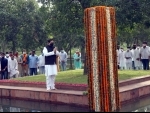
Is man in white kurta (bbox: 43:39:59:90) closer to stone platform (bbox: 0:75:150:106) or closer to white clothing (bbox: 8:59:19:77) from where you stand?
stone platform (bbox: 0:75:150:106)

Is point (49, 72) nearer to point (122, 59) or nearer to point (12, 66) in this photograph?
point (12, 66)

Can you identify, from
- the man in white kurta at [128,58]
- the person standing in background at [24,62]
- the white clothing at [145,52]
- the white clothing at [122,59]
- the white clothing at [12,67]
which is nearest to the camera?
the white clothing at [12,67]

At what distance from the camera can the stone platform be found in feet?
31.7

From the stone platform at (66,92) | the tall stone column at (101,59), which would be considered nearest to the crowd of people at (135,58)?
the stone platform at (66,92)

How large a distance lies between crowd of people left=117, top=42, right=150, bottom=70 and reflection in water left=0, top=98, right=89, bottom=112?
7.66m

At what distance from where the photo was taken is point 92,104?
8.20 m

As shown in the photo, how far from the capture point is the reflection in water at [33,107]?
927cm

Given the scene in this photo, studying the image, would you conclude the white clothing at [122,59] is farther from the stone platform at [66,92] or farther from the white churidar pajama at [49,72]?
the white churidar pajama at [49,72]

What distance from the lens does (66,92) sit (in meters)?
9.96

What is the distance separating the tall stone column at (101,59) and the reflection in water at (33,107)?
1067 mm

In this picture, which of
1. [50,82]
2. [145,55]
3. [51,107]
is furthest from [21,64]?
[51,107]

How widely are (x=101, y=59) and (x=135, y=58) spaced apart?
9.82 m

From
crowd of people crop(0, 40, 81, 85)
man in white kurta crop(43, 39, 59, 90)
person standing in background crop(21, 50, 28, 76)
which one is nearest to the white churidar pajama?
man in white kurta crop(43, 39, 59, 90)

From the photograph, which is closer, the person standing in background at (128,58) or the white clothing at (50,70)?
the white clothing at (50,70)
